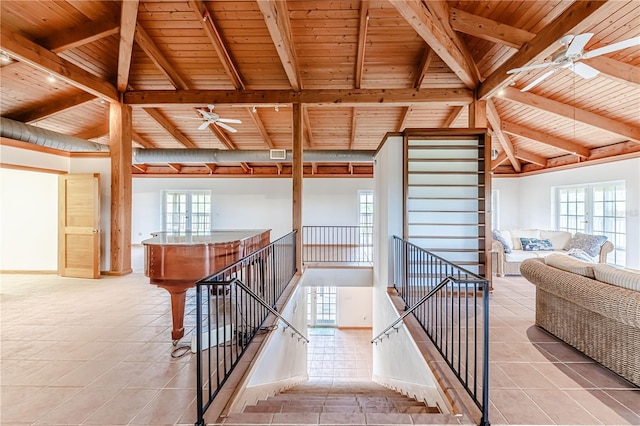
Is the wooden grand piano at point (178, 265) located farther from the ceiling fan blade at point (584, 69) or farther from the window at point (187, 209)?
the window at point (187, 209)

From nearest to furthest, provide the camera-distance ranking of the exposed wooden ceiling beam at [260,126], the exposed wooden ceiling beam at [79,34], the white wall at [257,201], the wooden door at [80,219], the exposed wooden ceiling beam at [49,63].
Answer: the exposed wooden ceiling beam at [49,63] → the exposed wooden ceiling beam at [79,34] → the wooden door at [80,219] → the exposed wooden ceiling beam at [260,126] → the white wall at [257,201]

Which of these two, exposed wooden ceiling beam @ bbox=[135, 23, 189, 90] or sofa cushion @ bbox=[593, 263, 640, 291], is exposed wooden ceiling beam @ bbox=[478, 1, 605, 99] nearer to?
sofa cushion @ bbox=[593, 263, 640, 291]

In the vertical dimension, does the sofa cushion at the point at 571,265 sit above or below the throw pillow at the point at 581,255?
above

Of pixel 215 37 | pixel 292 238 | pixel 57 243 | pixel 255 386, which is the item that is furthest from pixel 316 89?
pixel 57 243

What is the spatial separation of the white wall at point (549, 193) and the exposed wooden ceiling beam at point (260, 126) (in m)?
7.73

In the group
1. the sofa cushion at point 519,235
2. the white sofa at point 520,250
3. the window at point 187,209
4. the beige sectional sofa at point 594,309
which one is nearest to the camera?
the beige sectional sofa at point 594,309

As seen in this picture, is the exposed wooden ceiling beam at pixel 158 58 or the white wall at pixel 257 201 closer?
the exposed wooden ceiling beam at pixel 158 58

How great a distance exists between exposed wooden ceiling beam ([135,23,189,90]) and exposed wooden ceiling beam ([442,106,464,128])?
18.4ft

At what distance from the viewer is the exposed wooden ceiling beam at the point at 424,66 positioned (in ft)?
15.3

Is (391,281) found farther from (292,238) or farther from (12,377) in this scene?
(12,377)

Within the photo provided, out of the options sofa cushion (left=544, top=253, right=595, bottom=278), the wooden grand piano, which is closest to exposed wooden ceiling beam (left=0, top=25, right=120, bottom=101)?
the wooden grand piano

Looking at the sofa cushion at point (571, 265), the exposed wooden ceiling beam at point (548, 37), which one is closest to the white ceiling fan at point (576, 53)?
the exposed wooden ceiling beam at point (548, 37)

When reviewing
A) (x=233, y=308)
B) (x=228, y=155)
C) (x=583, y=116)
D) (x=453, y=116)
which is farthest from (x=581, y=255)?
(x=228, y=155)

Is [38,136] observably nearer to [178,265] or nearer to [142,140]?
[142,140]
